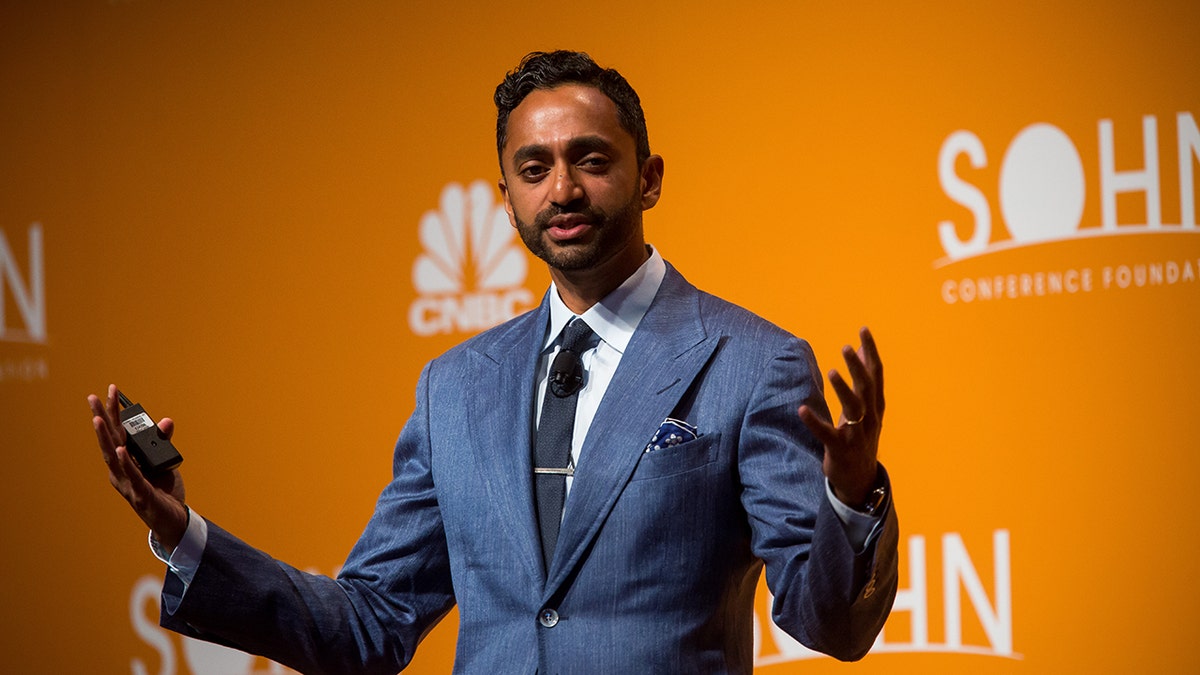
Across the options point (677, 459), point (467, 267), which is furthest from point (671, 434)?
point (467, 267)

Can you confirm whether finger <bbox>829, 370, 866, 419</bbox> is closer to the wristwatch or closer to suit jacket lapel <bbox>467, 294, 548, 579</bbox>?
the wristwatch

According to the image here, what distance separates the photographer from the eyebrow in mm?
1906

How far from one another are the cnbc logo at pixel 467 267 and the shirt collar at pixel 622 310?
1242 millimetres

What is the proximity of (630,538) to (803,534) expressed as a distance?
0.22 metres

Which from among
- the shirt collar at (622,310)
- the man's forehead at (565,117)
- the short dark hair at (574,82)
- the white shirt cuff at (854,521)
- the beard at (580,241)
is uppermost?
the short dark hair at (574,82)

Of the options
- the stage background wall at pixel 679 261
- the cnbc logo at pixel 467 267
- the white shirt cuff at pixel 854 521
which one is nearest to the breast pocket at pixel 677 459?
the white shirt cuff at pixel 854 521

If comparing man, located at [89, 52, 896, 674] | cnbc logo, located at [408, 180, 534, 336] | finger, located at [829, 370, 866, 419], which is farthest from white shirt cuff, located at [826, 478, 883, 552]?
cnbc logo, located at [408, 180, 534, 336]

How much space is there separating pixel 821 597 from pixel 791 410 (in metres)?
0.29

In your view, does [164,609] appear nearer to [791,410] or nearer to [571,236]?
[571,236]

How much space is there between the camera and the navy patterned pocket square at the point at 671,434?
5.82ft

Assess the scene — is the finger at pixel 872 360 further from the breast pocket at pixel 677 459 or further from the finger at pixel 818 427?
the breast pocket at pixel 677 459

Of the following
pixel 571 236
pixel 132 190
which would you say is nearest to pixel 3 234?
pixel 132 190

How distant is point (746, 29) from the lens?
3064 millimetres

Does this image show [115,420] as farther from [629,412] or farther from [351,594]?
[629,412]
